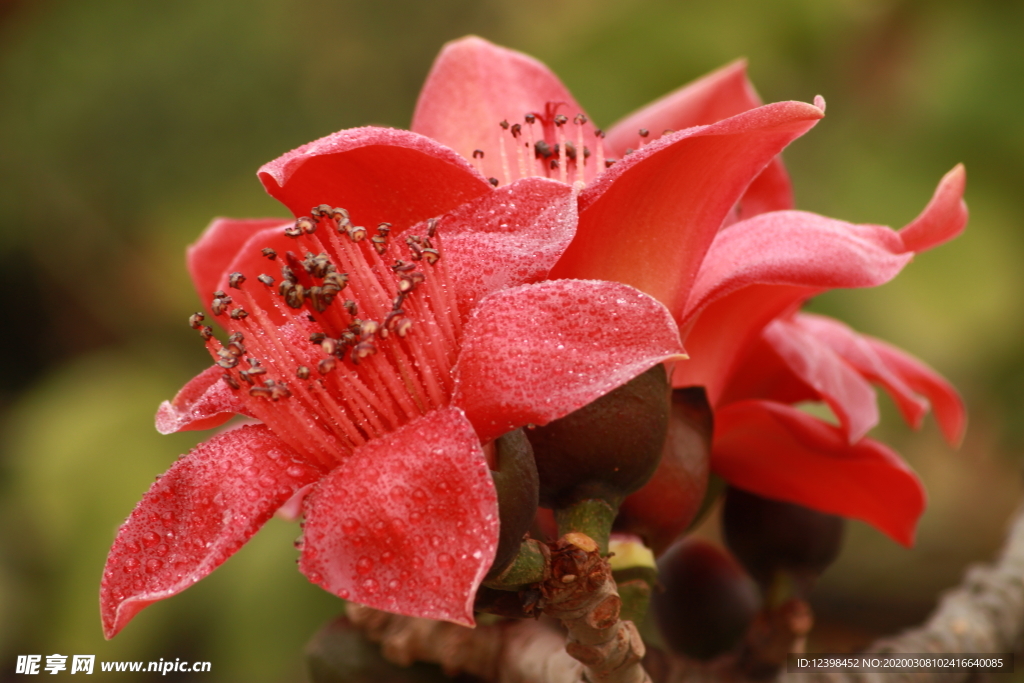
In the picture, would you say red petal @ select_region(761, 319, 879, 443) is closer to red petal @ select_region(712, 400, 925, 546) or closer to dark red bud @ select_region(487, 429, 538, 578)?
red petal @ select_region(712, 400, 925, 546)

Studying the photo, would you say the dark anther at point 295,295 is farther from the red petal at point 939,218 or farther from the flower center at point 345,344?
the red petal at point 939,218

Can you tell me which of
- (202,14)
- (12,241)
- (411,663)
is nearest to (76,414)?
(12,241)

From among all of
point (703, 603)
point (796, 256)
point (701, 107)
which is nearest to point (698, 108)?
point (701, 107)

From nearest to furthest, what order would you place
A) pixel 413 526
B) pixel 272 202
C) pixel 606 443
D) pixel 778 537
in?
pixel 413 526, pixel 606 443, pixel 778 537, pixel 272 202

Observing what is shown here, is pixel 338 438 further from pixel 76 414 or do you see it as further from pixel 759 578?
pixel 76 414

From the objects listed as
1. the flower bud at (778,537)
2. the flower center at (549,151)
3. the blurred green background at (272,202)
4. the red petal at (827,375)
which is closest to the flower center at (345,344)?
the flower center at (549,151)

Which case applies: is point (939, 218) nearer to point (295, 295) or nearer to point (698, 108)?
point (698, 108)
